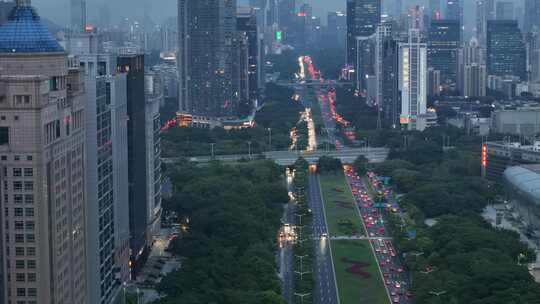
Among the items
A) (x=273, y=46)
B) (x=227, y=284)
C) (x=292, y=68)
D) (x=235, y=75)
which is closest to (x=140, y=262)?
(x=227, y=284)

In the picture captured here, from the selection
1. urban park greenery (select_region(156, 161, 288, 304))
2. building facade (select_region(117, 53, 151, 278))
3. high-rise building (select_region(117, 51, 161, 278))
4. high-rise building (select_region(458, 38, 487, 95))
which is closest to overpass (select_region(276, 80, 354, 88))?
high-rise building (select_region(458, 38, 487, 95))

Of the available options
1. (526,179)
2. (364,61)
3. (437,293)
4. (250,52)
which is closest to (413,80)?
(250,52)

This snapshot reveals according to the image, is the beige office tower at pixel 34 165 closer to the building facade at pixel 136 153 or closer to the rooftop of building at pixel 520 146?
the building facade at pixel 136 153

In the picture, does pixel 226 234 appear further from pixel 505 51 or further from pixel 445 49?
pixel 505 51

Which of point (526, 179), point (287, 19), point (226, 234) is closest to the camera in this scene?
point (226, 234)

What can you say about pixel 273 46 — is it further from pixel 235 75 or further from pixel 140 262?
pixel 140 262
